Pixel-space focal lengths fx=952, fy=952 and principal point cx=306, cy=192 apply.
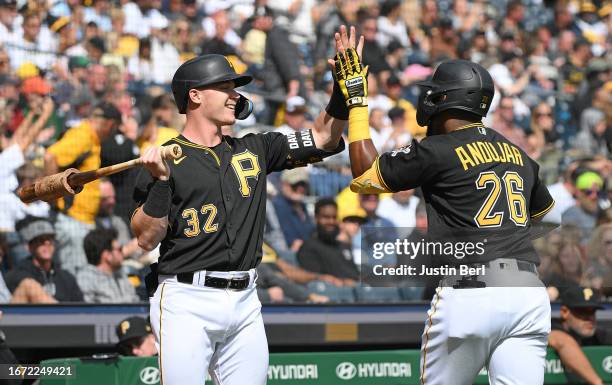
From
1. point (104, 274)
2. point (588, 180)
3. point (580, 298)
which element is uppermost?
point (588, 180)

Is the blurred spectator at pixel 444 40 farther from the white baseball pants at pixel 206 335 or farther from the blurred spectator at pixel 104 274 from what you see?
the white baseball pants at pixel 206 335

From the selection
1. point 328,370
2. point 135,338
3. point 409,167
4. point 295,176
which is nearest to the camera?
point 409,167

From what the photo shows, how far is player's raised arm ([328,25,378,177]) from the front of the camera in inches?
152

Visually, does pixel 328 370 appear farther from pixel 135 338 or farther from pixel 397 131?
pixel 397 131

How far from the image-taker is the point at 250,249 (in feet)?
12.5

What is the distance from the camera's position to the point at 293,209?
7.14 meters

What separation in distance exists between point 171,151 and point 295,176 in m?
3.79

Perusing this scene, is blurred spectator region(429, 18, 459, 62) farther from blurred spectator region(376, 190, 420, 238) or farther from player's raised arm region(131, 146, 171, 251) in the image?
player's raised arm region(131, 146, 171, 251)

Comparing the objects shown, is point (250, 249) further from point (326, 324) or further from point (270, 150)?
point (326, 324)

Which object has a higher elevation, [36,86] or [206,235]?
[36,86]

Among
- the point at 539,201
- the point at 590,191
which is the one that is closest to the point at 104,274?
the point at 539,201

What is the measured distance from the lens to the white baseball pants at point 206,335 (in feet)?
11.8

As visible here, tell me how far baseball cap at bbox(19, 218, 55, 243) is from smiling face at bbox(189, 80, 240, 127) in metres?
2.99

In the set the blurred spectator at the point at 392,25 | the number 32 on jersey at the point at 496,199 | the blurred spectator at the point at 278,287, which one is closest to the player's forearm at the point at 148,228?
the number 32 on jersey at the point at 496,199
